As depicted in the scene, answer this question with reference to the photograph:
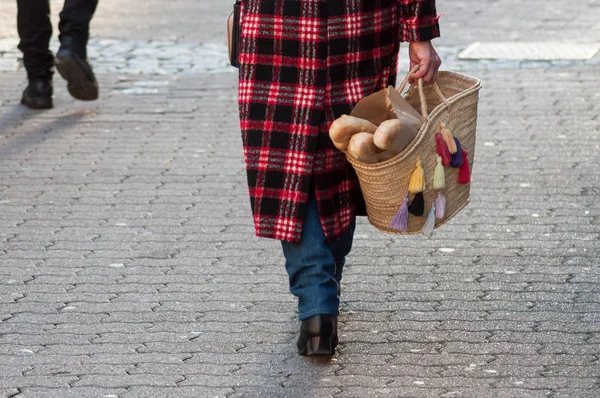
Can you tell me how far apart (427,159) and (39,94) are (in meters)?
4.77

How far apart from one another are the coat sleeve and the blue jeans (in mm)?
651

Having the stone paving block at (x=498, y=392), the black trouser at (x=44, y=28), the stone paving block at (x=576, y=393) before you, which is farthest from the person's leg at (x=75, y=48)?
the stone paving block at (x=576, y=393)

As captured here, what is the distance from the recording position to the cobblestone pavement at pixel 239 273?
3.98 m

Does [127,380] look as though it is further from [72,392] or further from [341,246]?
[341,246]

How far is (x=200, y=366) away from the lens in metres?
4.06

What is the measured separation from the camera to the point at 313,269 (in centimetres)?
407

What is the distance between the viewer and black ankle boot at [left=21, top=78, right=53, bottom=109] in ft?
26.5

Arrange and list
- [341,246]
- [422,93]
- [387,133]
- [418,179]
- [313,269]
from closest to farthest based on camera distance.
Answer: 1. [387,133]
2. [418,179]
3. [422,93]
4. [313,269]
5. [341,246]

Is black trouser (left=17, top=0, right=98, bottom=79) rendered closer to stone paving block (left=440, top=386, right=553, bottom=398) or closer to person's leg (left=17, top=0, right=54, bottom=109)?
person's leg (left=17, top=0, right=54, bottom=109)

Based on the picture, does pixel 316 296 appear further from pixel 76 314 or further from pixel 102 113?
pixel 102 113

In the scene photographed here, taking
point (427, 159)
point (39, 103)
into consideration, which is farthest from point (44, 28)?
point (427, 159)

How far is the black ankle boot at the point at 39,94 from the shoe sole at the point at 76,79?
287 millimetres

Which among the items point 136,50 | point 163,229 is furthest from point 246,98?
point 136,50

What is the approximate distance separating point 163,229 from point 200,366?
173 centimetres
